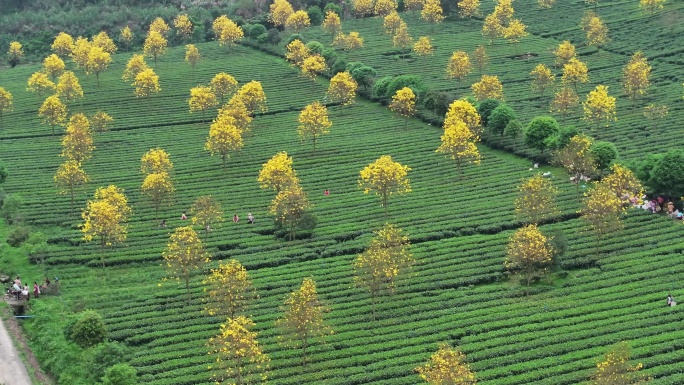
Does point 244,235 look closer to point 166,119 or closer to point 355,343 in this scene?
point 355,343

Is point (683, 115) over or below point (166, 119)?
over

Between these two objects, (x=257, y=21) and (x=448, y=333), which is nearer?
(x=448, y=333)

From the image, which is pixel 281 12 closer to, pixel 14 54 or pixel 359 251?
pixel 14 54

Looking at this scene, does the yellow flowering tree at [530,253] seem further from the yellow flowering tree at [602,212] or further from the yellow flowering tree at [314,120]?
the yellow flowering tree at [314,120]

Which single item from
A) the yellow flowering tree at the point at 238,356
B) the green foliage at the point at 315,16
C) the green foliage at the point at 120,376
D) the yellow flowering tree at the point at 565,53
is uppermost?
the yellow flowering tree at the point at 565,53

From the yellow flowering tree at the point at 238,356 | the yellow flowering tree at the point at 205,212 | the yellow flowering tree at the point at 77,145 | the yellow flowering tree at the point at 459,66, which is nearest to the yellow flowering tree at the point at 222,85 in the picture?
the yellow flowering tree at the point at 77,145

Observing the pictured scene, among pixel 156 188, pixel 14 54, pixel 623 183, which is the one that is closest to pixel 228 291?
pixel 156 188

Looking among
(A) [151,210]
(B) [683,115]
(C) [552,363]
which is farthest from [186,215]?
(B) [683,115]
